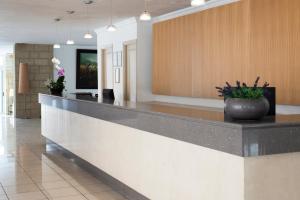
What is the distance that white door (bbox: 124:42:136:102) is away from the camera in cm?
926

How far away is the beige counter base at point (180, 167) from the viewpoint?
104 inches

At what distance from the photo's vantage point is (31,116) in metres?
15.1

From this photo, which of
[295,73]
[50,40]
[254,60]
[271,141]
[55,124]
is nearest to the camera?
[271,141]

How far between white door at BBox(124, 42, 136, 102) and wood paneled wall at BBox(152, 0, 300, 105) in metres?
0.88

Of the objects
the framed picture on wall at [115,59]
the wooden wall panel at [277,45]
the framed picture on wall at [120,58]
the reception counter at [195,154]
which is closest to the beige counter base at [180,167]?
the reception counter at [195,154]

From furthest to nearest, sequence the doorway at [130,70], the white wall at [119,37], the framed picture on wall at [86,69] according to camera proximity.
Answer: the framed picture on wall at [86,69] → the doorway at [130,70] → the white wall at [119,37]

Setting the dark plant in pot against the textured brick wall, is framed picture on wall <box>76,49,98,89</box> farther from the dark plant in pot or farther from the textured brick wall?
the dark plant in pot

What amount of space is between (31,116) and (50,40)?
319 cm

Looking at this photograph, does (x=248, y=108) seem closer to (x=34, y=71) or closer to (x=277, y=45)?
(x=277, y=45)

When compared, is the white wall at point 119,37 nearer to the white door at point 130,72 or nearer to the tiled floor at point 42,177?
the white door at point 130,72

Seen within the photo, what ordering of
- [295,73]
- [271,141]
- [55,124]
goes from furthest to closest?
1. [55,124]
2. [295,73]
3. [271,141]

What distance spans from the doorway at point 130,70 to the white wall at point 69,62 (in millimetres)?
6008

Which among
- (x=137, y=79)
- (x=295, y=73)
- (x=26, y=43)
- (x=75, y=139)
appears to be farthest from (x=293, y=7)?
(x=26, y=43)

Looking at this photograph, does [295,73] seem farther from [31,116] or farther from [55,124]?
[31,116]
